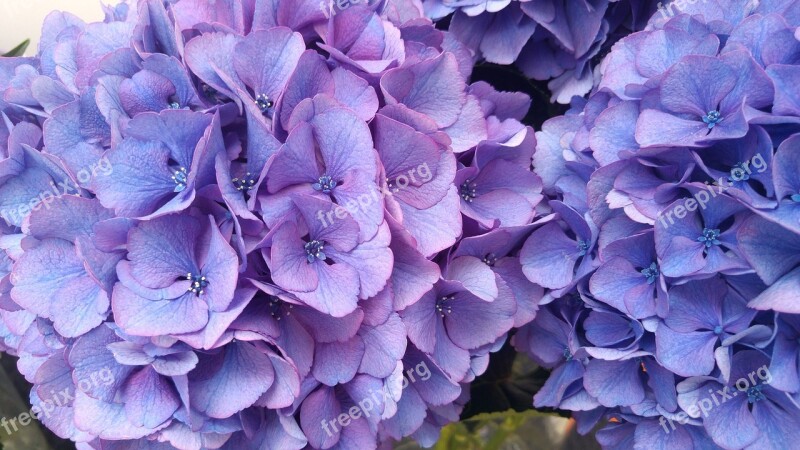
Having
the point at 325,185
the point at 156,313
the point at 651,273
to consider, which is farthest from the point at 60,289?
the point at 651,273

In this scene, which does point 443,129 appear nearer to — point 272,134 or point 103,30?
point 272,134

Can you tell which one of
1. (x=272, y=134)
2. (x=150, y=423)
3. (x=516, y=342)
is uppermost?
(x=272, y=134)

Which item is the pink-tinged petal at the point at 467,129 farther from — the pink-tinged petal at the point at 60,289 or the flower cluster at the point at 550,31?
the pink-tinged petal at the point at 60,289

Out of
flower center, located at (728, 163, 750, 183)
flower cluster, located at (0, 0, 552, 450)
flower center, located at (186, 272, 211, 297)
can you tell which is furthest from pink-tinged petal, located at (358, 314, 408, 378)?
flower center, located at (728, 163, 750, 183)

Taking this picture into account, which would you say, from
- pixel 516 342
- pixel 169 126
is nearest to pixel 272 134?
pixel 169 126

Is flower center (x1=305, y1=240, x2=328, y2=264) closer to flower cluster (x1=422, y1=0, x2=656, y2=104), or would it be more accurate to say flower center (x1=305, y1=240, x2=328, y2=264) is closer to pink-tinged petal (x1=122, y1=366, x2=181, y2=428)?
pink-tinged petal (x1=122, y1=366, x2=181, y2=428)

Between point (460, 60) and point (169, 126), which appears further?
point (460, 60)

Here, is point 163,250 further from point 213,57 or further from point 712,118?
point 712,118
